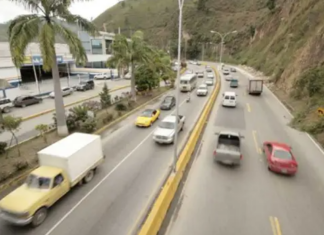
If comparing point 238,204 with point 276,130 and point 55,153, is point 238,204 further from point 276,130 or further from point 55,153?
point 276,130

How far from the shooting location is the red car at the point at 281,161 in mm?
12984

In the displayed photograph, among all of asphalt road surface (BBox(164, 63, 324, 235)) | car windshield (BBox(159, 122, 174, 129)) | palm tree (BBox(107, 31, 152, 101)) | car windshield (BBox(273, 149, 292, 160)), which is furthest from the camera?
palm tree (BBox(107, 31, 152, 101))

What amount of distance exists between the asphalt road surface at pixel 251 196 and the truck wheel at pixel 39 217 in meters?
5.31

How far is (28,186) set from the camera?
10.2m

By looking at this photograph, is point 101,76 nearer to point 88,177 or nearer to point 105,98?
point 105,98

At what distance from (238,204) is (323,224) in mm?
3509

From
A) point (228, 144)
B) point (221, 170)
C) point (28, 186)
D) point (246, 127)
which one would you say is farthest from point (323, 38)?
point (28, 186)

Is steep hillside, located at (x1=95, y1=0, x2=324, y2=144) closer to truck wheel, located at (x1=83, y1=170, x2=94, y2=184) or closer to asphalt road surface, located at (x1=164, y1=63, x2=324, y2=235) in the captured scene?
asphalt road surface, located at (x1=164, y1=63, x2=324, y2=235)

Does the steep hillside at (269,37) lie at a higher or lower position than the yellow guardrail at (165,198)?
higher

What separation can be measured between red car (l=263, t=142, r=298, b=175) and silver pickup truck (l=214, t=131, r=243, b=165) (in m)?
1.86

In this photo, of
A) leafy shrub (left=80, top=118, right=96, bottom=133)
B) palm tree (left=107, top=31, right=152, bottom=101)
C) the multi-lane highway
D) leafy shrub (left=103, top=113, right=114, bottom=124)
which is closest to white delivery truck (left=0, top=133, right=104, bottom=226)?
leafy shrub (left=80, top=118, right=96, bottom=133)

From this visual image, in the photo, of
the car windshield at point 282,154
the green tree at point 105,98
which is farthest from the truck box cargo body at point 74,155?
the green tree at point 105,98

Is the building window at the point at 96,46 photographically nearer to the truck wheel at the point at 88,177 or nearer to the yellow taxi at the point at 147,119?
the yellow taxi at the point at 147,119

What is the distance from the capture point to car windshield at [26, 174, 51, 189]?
33.2ft
